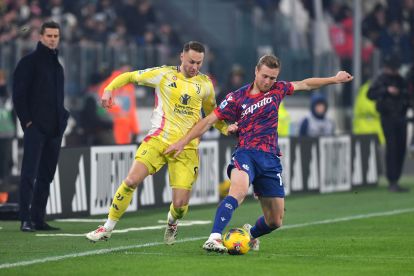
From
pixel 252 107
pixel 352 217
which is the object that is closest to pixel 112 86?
pixel 252 107

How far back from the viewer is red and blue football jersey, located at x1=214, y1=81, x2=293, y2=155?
40.3ft

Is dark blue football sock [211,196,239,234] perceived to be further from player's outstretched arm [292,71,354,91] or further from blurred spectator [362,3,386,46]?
blurred spectator [362,3,386,46]

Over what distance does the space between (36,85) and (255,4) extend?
1720 centimetres

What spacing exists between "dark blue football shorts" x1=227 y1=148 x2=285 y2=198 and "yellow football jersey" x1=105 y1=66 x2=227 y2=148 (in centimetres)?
104

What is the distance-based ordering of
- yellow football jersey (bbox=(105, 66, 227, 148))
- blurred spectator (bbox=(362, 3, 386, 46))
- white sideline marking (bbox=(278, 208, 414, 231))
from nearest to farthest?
yellow football jersey (bbox=(105, 66, 227, 148)) → white sideline marking (bbox=(278, 208, 414, 231)) → blurred spectator (bbox=(362, 3, 386, 46))

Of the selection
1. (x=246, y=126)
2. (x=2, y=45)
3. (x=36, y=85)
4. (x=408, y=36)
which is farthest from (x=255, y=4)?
(x=246, y=126)

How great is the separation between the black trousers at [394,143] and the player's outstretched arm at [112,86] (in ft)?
30.6

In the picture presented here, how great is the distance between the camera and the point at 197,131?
12273 mm

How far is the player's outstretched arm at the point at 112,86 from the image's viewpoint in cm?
1266

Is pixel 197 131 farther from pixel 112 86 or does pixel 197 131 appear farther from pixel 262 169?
pixel 112 86

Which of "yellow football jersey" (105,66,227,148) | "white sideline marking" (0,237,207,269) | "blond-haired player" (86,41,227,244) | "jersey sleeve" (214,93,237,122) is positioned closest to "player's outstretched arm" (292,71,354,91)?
"jersey sleeve" (214,93,237,122)

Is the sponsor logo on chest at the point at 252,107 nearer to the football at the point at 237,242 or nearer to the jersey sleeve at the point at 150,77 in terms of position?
the football at the point at 237,242

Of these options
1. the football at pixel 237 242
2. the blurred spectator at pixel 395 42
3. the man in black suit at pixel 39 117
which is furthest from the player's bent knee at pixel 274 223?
the blurred spectator at pixel 395 42

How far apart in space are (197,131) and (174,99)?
44.7 inches
